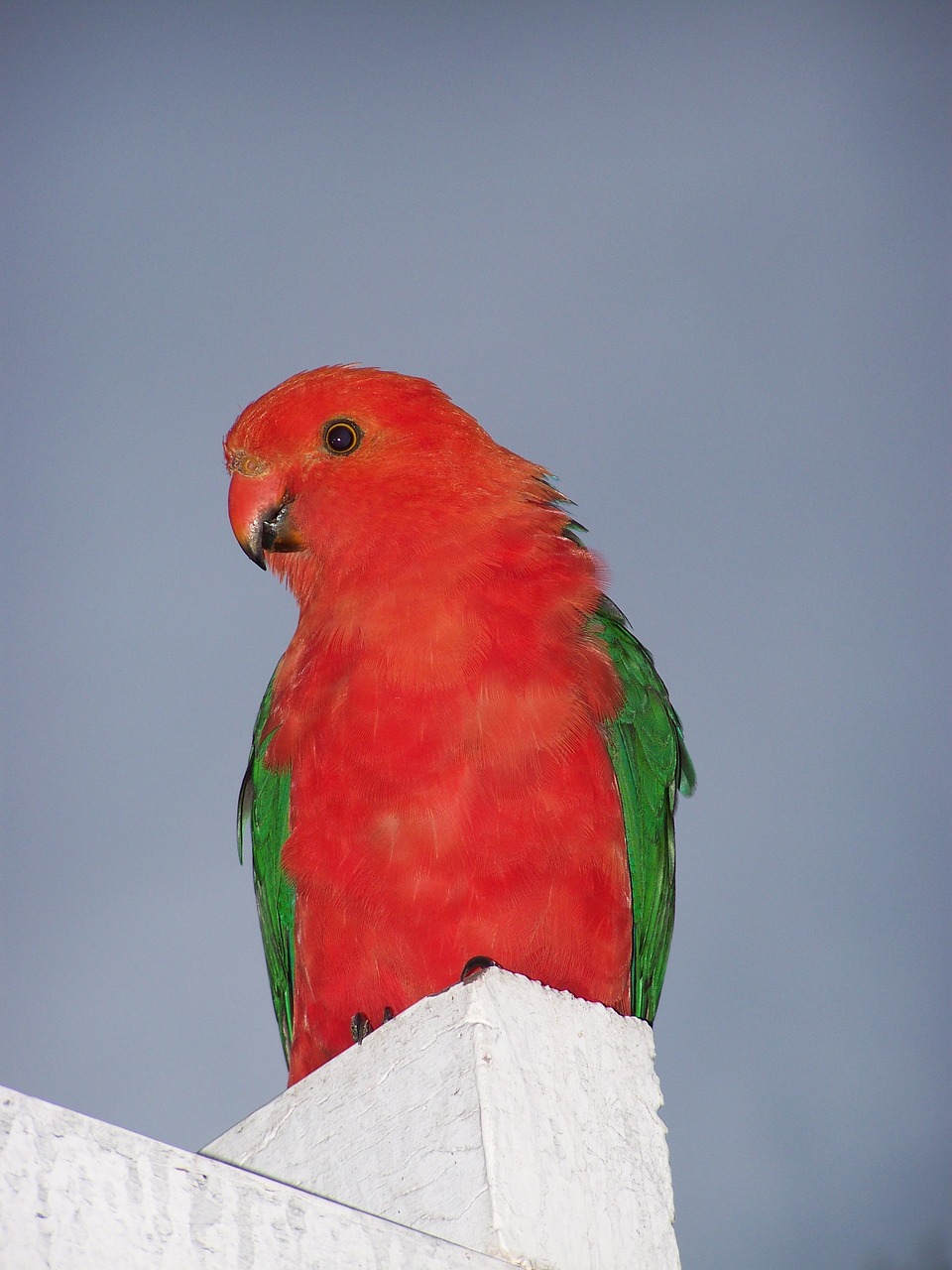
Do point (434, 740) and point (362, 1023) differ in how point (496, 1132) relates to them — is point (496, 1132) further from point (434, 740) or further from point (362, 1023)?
point (362, 1023)

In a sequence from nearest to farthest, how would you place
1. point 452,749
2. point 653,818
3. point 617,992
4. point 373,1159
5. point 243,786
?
point 373,1159, point 452,749, point 617,992, point 653,818, point 243,786

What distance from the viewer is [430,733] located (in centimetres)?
230

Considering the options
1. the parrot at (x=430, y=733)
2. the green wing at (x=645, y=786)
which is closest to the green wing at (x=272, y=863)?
the parrot at (x=430, y=733)

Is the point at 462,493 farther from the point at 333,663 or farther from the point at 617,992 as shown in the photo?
the point at 617,992

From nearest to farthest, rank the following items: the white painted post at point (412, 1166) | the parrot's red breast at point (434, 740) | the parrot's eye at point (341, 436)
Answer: the white painted post at point (412, 1166) < the parrot's red breast at point (434, 740) < the parrot's eye at point (341, 436)

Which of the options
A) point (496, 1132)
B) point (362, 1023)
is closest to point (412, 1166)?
point (496, 1132)

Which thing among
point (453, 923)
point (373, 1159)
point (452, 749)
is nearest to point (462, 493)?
point (452, 749)

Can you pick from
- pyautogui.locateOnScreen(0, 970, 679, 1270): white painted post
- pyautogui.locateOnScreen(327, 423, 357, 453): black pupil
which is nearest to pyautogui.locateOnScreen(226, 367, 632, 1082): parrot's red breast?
pyautogui.locateOnScreen(327, 423, 357, 453): black pupil

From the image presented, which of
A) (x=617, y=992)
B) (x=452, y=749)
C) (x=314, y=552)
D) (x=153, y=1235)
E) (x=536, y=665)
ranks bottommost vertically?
(x=153, y=1235)

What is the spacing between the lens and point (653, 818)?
2684 millimetres

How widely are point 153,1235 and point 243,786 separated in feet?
6.75

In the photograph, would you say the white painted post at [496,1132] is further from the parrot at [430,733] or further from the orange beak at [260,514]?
the orange beak at [260,514]

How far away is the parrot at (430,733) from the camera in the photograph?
229 centimetres

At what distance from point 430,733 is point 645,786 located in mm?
584
